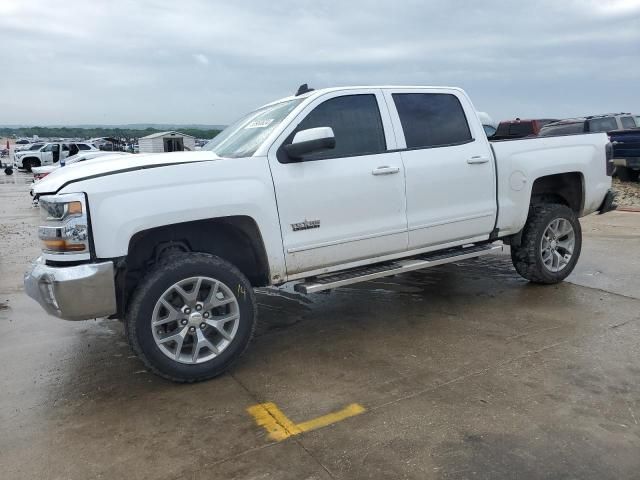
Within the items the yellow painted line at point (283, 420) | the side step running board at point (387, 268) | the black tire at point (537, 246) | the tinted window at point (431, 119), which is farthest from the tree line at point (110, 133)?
the yellow painted line at point (283, 420)

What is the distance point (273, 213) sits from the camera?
4008mm

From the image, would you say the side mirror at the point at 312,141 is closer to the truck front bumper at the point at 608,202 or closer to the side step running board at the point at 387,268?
the side step running board at the point at 387,268

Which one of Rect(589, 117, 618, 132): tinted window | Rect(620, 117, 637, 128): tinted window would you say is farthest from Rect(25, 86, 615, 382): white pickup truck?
Rect(620, 117, 637, 128): tinted window

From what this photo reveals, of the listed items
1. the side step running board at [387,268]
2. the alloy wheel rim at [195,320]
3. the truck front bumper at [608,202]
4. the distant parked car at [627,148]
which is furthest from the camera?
the distant parked car at [627,148]

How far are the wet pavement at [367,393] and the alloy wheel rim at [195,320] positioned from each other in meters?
0.25

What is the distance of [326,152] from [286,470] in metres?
2.40

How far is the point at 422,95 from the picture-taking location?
198 inches

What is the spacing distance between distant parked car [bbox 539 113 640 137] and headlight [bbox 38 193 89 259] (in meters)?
14.3

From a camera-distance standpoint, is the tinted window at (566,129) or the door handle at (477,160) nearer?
the door handle at (477,160)

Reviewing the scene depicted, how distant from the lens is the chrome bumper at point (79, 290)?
3441 millimetres

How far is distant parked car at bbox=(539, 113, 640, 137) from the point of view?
50.3 feet

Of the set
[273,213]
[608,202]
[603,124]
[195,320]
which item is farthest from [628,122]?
[195,320]

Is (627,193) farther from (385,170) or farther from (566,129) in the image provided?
(385,170)

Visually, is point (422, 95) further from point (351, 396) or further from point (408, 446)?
point (408, 446)
